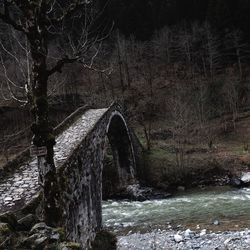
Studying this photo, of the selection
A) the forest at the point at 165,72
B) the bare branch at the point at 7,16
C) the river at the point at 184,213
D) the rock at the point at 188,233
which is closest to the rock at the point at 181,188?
the river at the point at 184,213

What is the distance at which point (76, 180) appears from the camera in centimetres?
1452

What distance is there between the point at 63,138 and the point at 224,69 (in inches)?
1731

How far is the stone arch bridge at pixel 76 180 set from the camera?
12152 mm

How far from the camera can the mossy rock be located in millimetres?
17486

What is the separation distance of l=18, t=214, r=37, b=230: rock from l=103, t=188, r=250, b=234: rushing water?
1353 centimetres

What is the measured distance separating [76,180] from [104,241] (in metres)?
4.73

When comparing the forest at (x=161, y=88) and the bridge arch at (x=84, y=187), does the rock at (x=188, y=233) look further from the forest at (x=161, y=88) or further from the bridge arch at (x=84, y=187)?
the bridge arch at (x=84, y=187)

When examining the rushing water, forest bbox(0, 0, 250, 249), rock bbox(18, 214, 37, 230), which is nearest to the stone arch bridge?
forest bbox(0, 0, 250, 249)

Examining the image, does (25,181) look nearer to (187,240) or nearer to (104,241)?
(104,241)

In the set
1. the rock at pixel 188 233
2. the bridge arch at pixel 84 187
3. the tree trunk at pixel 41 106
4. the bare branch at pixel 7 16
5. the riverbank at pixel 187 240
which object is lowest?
the riverbank at pixel 187 240

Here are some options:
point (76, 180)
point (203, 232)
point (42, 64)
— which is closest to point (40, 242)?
point (42, 64)

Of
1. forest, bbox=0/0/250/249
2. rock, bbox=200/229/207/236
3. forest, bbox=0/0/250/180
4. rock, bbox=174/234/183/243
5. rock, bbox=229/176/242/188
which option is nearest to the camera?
rock, bbox=174/234/183/243

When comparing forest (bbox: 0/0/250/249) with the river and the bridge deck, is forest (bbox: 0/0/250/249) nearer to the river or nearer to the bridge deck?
the river

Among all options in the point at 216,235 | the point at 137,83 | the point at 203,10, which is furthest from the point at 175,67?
the point at 216,235
